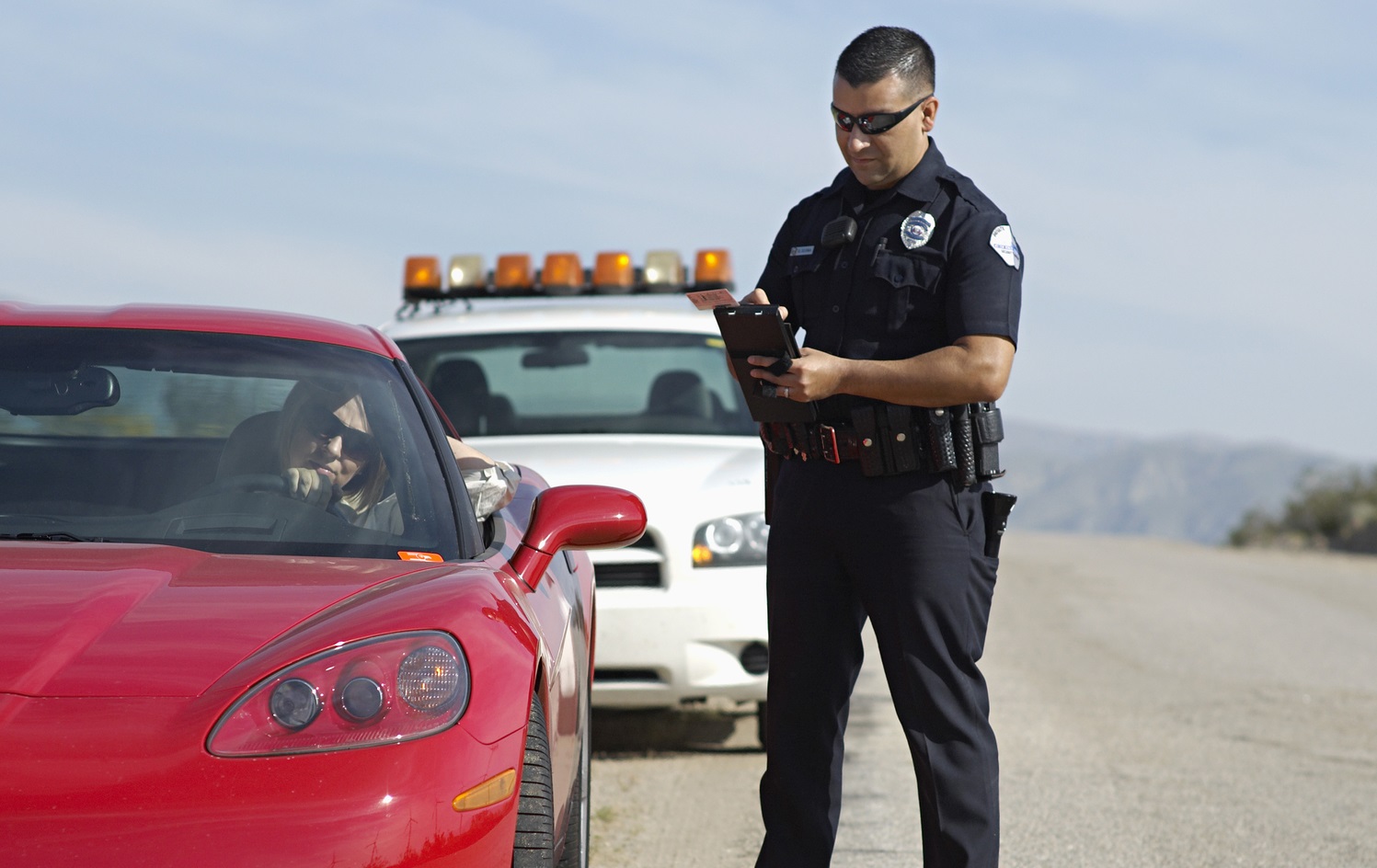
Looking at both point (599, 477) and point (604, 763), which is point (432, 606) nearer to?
point (599, 477)

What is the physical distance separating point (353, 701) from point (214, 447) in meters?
1.21

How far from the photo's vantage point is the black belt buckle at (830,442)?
343 centimetres

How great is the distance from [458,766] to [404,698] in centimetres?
13

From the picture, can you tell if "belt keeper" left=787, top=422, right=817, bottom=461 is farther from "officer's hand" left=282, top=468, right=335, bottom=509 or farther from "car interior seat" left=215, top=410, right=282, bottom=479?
"car interior seat" left=215, top=410, right=282, bottom=479

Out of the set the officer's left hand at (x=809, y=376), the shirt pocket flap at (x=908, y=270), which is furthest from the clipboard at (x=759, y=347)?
the shirt pocket flap at (x=908, y=270)

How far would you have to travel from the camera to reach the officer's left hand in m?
3.31

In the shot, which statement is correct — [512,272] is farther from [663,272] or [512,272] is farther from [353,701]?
[353,701]

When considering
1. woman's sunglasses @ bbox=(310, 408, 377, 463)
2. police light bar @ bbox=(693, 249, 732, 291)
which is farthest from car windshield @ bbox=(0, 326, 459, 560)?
police light bar @ bbox=(693, 249, 732, 291)

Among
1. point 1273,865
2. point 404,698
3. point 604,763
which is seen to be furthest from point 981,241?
point 604,763

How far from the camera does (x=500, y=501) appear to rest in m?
3.89

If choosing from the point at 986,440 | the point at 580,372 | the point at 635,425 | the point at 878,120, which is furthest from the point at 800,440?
the point at 580,372

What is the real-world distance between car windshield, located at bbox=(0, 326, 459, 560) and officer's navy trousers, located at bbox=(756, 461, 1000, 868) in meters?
0.78

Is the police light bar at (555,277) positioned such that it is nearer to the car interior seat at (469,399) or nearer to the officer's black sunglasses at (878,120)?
the car interior seat at (469,399)

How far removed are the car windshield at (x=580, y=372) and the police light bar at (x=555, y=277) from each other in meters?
0.60
